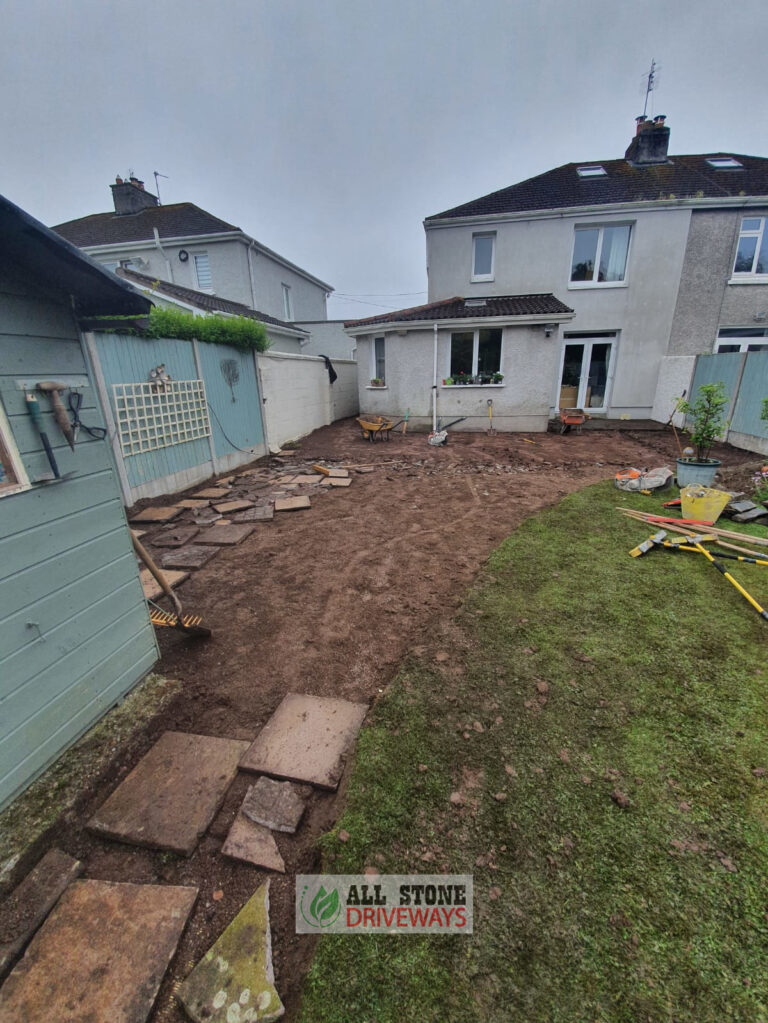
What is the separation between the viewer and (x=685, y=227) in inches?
479

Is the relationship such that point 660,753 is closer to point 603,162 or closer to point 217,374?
point 217,374

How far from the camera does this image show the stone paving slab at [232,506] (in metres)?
6.23

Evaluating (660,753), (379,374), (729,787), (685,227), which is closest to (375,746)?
(660,753)

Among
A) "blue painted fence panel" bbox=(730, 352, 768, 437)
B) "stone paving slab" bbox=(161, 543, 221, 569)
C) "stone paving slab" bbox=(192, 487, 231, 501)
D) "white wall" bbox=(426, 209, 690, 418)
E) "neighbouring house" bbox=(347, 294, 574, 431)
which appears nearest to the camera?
"stone paving slab" bbox=(161, 543, 221, 569)

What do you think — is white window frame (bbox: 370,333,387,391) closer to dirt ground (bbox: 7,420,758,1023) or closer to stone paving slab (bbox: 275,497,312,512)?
dirt ground (bbox: 7,420,758,1023)

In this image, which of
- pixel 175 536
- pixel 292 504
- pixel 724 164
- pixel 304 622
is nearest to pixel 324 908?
pixel 304 622

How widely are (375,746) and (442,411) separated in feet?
37.3

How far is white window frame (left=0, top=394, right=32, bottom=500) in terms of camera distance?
187 cm

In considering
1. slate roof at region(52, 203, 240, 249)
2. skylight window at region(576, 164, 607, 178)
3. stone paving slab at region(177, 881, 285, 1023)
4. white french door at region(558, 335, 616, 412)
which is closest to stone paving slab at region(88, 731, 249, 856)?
stone paving slab at region(177, 881, 285, 1023)

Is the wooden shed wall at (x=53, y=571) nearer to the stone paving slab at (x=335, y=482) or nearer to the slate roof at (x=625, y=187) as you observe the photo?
the stone paving slab at (x=335, y=482)

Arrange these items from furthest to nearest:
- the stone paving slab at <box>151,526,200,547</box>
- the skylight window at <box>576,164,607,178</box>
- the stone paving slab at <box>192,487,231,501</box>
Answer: the skylight window at <box>576,164,607,178</box>, the stone paving slab at <box>192,487,231,501</box>, the stone paving slab at <box>151,526,200,547</box>

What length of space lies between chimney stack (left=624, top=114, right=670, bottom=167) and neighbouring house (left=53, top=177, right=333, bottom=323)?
1380cm

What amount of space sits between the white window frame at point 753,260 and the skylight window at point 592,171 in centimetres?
462
